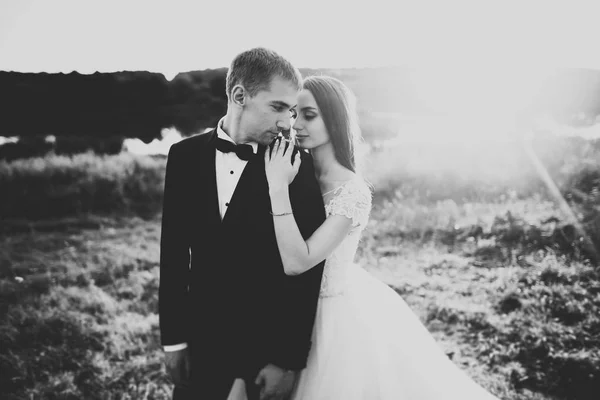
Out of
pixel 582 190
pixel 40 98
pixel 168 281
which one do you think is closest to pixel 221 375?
pixel 168 281

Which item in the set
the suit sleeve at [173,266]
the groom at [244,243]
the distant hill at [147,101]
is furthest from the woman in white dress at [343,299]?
the distant hill at [147,101]

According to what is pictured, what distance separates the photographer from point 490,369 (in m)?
4.01

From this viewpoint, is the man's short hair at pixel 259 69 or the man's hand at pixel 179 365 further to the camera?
the man's hand at pixel 179 365

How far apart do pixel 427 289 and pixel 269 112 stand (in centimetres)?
438

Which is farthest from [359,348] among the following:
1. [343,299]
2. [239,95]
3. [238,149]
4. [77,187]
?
[77,187]

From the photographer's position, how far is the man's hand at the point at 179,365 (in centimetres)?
214

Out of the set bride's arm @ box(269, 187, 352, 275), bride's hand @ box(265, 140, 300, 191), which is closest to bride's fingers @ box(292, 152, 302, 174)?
bride's hand @ box(265, 140, 300, 191)

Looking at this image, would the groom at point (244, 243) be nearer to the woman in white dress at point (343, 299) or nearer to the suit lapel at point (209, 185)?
the suit lapel at point (209, 185)

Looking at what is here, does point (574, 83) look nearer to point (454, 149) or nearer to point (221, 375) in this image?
point (454, 149)

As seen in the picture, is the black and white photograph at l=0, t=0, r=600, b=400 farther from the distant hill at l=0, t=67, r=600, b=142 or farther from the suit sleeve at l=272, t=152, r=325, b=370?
the distant hill at l=0, t=67, r=600, b=142

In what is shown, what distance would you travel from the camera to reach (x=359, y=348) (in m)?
2.13

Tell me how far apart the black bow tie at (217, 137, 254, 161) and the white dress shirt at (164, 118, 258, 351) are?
3 centimetres

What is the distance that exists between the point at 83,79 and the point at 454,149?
50.8 feet

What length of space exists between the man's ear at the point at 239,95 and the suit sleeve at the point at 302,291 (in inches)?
16.0
